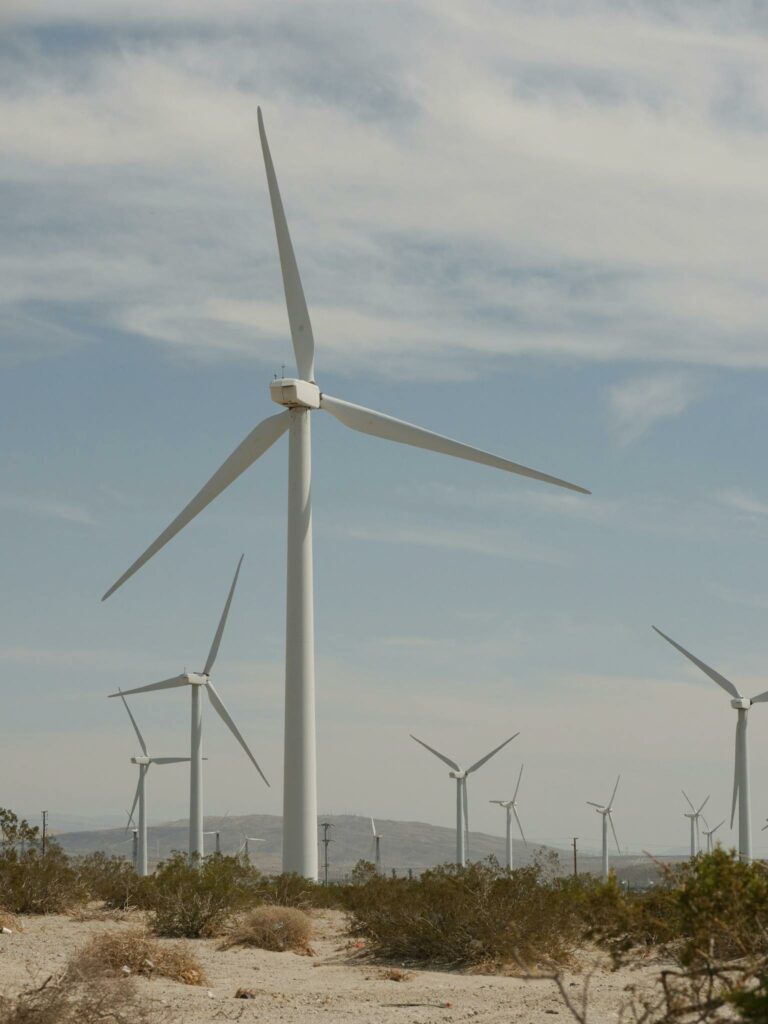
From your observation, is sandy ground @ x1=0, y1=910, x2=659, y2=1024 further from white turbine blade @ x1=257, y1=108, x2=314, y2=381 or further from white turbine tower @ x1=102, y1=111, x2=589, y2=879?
white turbine blade @ x1=257, y1=108, x2=314, y2=381

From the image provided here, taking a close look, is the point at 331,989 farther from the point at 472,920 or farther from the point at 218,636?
the point at 218,636

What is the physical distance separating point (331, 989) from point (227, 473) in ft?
89.8

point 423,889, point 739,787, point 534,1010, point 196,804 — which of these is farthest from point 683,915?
point 739,787

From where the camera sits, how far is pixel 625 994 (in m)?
19.5

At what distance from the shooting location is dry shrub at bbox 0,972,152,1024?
14.0m

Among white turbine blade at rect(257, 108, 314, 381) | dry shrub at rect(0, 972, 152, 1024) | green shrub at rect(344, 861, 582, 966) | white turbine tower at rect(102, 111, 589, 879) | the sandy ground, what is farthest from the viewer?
white turbine blade at rect(257, 108, 314, 381)

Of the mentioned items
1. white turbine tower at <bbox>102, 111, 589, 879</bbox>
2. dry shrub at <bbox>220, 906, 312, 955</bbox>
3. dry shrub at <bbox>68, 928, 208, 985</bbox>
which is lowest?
dry shrub at <bbox>220, 906, 312, 955</bbox>

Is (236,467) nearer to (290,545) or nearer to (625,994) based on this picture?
(290,545)

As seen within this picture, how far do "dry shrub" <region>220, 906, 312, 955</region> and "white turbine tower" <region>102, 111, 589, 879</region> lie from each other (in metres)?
13.0

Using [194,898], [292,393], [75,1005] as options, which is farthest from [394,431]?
[75,1005]

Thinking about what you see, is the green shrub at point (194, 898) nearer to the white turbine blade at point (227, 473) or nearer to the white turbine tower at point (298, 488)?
the white turbine tower at point (298, 488)

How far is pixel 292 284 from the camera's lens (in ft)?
160

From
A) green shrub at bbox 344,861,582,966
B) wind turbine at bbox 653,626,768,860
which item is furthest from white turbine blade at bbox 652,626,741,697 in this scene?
green shrub at bbox 344,861,582,966

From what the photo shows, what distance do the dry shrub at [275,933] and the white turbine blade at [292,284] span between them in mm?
24037
